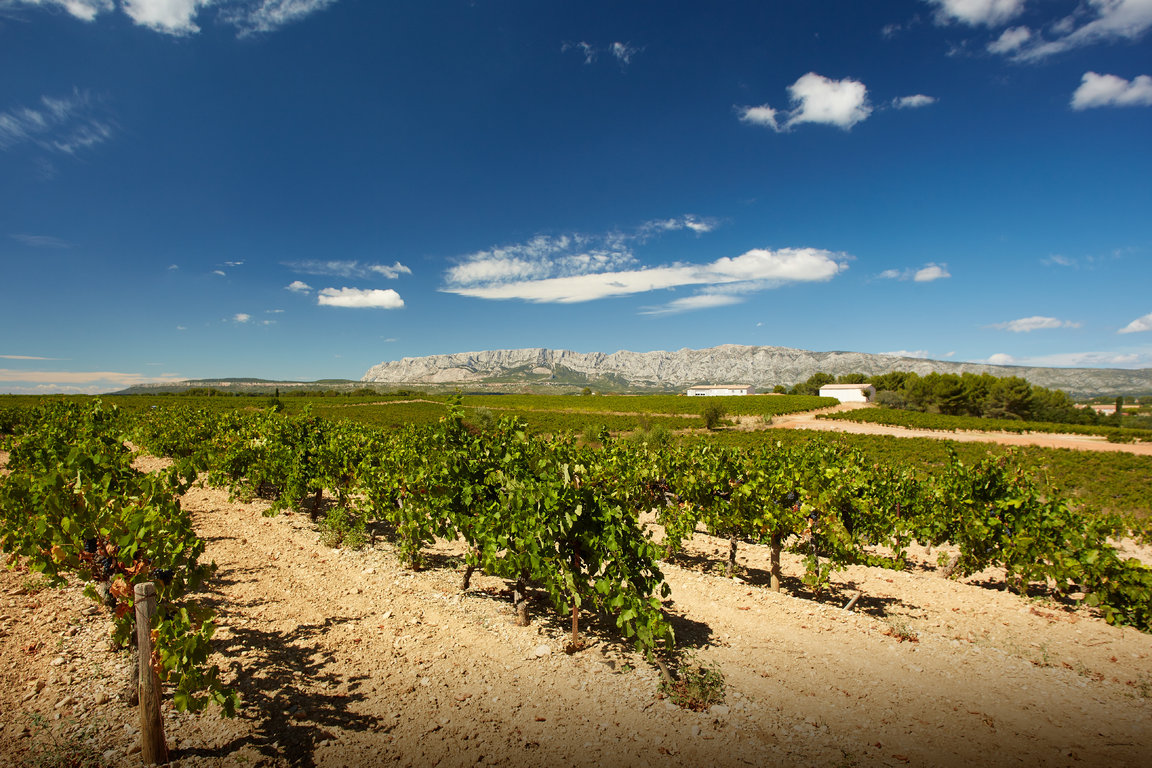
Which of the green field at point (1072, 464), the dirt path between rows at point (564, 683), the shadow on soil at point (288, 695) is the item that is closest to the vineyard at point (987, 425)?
the green field at point (1072, 464)

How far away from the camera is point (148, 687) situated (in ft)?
12.7

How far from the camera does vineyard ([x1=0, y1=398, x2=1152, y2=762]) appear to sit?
471 centimetres

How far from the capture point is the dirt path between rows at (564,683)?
4.54 m

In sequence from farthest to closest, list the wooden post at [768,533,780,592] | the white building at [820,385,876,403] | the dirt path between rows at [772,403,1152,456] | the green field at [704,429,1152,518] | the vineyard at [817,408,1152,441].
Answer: the white building at [820,385,876,403], the vineyard at [817,408,1152,441], the dirt path between rows at [772,403,1152,456], the green field at [704,429,1152,518], the wooden post at [768,533,780,592]

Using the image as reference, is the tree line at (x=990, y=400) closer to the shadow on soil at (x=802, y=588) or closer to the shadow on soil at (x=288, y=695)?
the shadow on soil at (x=802, y=588)

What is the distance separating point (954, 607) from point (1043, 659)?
219 cm

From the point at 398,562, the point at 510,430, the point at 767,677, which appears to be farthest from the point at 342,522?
the point at 767,677

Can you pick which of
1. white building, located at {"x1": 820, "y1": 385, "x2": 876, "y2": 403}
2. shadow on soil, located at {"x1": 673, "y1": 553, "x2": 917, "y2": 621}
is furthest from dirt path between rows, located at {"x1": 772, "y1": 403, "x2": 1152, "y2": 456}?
white building, located at {"x1": 820, "y1": 385, "x2": 876, "y2": 403}

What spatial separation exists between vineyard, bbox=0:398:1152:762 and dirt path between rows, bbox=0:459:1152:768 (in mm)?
246

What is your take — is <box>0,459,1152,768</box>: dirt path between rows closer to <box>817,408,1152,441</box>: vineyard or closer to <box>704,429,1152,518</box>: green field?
<box>704,429,1152,518</box>: green field

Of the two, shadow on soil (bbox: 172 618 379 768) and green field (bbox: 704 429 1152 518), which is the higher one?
shadow on soil (bbox: 172 618 379 768)

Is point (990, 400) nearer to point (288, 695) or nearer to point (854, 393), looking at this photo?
point (854, 393)

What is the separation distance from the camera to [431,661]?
19.9 ft

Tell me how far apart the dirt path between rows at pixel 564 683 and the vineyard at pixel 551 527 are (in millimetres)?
246
